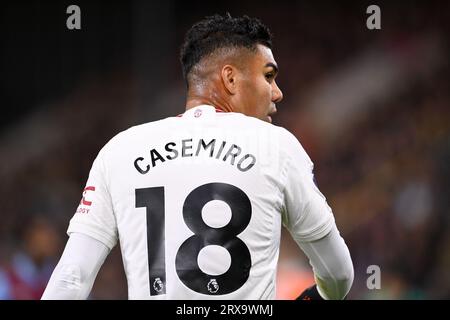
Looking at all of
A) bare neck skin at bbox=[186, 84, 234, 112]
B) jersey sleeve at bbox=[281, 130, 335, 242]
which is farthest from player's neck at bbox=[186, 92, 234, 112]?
jersey sleeve at bbox=[281, 130, 335, 242]

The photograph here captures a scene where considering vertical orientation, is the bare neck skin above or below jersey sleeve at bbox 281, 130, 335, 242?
above

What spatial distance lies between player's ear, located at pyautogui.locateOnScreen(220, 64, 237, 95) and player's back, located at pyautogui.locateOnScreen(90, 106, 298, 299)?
0.27 meters

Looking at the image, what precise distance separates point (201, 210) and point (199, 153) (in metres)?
0.16

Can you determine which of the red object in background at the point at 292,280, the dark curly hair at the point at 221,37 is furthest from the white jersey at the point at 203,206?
the red object in background at the point at 292,280

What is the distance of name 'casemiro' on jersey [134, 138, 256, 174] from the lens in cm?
215

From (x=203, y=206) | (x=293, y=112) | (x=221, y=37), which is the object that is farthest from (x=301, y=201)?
(x=293, y=112)

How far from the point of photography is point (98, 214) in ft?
7.21

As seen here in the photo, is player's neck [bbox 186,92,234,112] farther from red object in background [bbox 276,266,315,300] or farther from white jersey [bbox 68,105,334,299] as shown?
red object in background [bbox 276,266,315,300]

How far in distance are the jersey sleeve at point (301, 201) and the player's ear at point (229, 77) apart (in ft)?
1.09

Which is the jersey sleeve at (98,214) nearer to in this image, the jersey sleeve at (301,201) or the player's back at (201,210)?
the player's back at (201,210)

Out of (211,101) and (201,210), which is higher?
(211,101)

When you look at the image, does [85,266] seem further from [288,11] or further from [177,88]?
[288,11]

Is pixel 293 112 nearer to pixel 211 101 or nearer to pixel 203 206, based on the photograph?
pixel 211 101

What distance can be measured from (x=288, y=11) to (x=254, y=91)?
14.5ft
